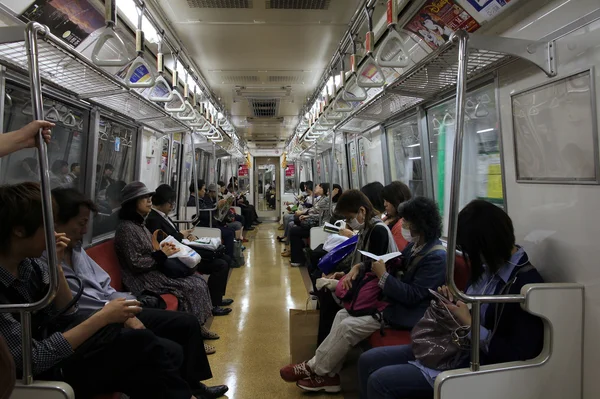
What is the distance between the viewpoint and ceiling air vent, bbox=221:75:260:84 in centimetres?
642

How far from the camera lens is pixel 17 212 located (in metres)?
1.66

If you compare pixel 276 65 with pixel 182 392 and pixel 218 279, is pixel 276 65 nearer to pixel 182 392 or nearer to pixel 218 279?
pixel 218 279

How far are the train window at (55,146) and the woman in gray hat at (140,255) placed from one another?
0.52 meters

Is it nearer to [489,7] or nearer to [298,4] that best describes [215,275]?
[298,4]

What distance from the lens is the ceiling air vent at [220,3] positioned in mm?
3672

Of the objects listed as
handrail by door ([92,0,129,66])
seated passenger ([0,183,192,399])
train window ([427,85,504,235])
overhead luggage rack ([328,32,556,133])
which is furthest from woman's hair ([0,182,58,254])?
train window ([427,85,504,235])

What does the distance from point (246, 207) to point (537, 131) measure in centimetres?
1116

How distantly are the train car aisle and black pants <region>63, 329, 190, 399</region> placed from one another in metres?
1.08

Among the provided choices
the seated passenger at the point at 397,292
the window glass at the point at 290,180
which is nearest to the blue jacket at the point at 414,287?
the seated passenger at the point at 397,292

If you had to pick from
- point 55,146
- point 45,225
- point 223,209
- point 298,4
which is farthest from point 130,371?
point 223,209

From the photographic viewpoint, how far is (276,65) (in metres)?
5.80

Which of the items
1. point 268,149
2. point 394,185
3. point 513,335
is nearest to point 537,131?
point 513,335

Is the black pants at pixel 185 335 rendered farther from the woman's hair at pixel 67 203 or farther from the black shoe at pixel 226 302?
the black shoe at pixel 226 302

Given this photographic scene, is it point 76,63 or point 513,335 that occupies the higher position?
point 76,63
